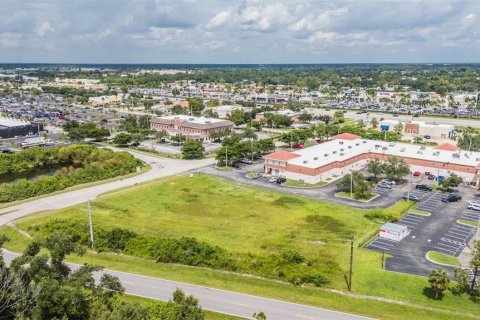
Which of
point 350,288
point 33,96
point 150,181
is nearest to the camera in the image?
point 350,288

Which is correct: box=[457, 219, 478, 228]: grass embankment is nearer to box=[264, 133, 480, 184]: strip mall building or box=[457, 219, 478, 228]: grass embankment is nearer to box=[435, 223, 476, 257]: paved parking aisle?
box=[435, 223, 476, 257]: paved parking aisle

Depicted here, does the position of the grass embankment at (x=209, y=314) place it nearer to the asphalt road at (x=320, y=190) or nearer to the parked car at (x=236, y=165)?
the asphalt road at (x=320, y=190)

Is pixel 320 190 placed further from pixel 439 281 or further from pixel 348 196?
pixel 439 281

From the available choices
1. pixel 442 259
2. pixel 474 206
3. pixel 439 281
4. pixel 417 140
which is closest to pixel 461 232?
pixel 442 259

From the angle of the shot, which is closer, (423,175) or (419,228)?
(419,228)

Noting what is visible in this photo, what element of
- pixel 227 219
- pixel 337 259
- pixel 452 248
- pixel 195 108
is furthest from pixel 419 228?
pixel 195 108

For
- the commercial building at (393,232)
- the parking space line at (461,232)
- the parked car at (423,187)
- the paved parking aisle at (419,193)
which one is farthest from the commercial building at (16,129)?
the parking space line at (461,232)

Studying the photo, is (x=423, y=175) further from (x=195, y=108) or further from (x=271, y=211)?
(x=195, y=108)

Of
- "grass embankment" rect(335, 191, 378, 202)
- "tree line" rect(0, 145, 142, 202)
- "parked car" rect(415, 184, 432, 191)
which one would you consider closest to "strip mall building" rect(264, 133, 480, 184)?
"grass embankment" rect(335, 191, 378, 202)
